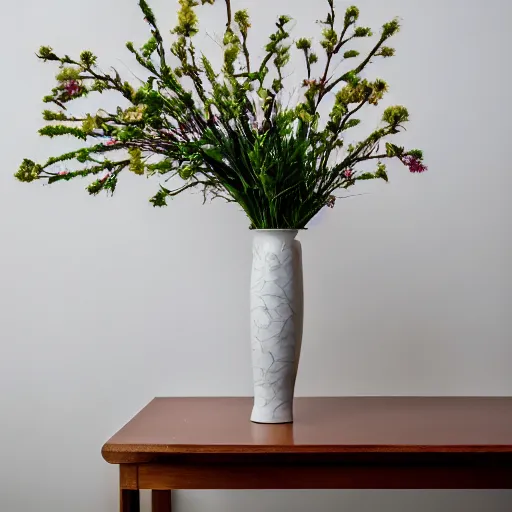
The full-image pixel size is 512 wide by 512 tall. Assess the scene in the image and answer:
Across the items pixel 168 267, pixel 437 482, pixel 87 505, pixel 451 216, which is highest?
pixel 451 216

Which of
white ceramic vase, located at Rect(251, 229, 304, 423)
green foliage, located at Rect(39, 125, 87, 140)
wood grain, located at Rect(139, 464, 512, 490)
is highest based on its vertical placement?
green foliage, located at Rect(39, 125, 87, 140)

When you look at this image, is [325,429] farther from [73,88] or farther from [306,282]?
[73,88]

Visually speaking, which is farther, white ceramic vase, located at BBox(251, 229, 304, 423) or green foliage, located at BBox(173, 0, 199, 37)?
white ceramic vase, located at BBox(251, 229, 304, 423)

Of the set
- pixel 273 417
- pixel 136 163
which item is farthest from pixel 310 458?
pixel 136 163

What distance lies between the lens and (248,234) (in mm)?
1838

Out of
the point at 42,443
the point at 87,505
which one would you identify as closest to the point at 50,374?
the point at 42,443

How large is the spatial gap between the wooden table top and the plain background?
14 cm

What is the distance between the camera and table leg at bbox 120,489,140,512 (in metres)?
1.27

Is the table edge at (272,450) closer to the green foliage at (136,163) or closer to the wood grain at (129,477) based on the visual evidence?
the wood grain at (129,477)

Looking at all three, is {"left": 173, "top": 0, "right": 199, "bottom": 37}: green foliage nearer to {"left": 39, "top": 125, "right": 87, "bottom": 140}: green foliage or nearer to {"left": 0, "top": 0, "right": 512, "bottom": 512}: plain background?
{"left": 39, "top": 125, "right": 87, "bottom": 140}: green foliage

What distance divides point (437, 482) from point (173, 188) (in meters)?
0.94

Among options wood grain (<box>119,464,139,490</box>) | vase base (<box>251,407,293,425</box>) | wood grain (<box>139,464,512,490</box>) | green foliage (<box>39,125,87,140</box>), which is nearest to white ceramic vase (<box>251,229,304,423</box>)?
vase base (<box>251,407,293,425</box>)

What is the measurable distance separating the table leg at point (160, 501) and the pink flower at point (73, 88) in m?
0.91

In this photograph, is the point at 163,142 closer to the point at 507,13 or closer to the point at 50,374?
the point at 50,374
